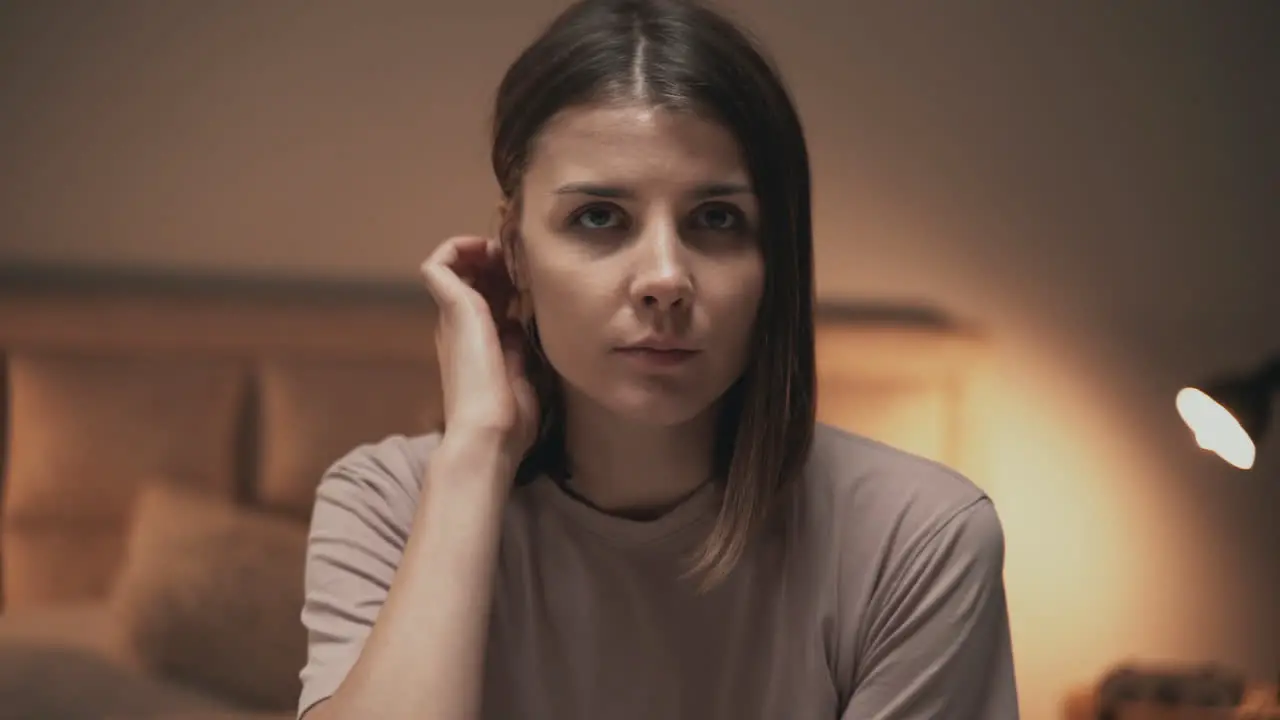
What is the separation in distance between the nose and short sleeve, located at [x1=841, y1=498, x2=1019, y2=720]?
1.00 feet

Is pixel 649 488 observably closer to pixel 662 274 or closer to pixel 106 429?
pixel 662 274

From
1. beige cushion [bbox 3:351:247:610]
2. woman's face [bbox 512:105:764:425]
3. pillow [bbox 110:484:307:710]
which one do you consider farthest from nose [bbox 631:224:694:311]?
beige cushion [bbox 3:351:247:610]

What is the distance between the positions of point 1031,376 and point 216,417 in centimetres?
142

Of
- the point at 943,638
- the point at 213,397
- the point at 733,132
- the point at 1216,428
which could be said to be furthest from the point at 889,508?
the point at 213,397

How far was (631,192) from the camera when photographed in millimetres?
1074

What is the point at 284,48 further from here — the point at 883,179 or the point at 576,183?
the point at 576,183

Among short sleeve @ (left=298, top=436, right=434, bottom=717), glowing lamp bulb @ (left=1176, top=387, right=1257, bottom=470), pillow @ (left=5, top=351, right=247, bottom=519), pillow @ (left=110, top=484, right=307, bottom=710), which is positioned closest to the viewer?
short sleeve @ (left=298, top=436, right=434, bottom=717)

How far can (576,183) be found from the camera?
1.08 meters

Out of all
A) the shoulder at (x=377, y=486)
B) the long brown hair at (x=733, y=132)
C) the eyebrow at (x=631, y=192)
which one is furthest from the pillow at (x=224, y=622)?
the eyebrow at (x=631, y=192)

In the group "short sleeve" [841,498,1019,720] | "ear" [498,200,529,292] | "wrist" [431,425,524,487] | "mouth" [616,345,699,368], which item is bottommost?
"short sleeve" [841,498,1019,720]

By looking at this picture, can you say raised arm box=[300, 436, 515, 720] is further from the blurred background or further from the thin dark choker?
the blurred background

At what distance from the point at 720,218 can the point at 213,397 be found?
1416 mm

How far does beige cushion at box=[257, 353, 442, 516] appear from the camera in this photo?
7.36ft

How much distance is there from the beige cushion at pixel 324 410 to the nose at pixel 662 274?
1228mm
